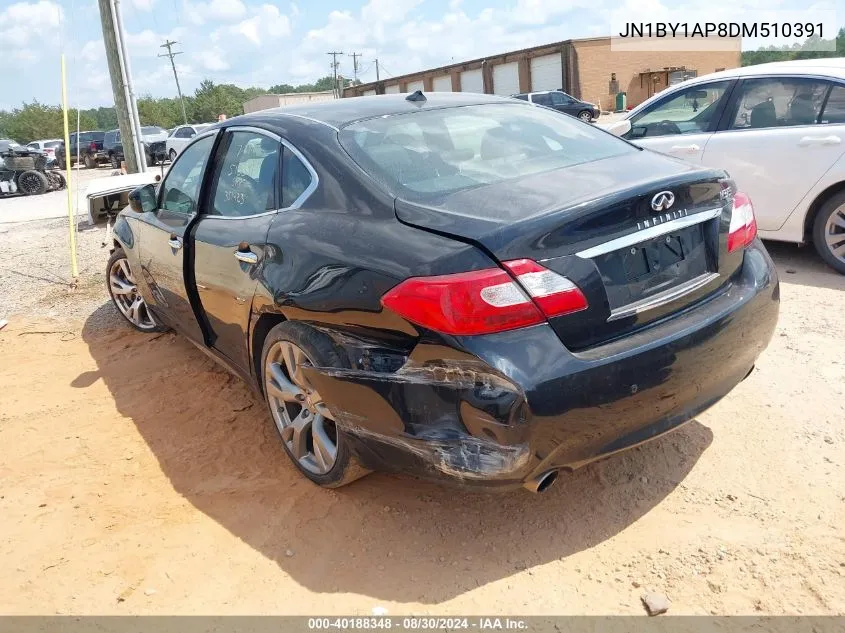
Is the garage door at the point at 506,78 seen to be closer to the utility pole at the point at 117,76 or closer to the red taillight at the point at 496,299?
the utility pole at the point at 117,76

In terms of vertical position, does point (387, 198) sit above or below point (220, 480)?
above

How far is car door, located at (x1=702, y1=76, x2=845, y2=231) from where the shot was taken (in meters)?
5.20

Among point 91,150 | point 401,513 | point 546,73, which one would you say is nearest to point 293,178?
point 401,513

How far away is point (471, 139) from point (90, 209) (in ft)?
27.2

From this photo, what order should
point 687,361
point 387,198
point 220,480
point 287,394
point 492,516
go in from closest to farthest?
1. point 687,361
2. point 387,198
3. point 492,516
4. point 287,394
5. point 220,480

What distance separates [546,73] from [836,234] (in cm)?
4252

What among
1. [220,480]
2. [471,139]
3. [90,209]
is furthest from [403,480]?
[90,209]

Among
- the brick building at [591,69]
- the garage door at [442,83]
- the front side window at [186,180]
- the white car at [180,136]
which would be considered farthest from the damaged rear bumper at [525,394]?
the garage door at [442,83]

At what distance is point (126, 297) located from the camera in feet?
18.1

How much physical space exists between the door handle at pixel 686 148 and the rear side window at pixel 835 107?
96 cm

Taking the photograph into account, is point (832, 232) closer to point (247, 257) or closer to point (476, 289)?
point (476, 289)

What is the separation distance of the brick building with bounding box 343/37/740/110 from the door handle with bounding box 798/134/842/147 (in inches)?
1563

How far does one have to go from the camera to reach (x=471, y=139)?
316 cm

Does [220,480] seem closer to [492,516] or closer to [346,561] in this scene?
[346,561]
